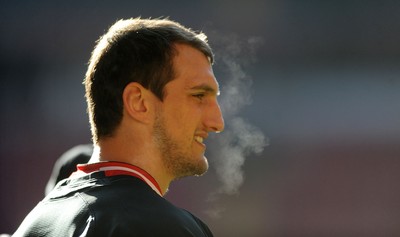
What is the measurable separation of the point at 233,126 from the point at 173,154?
3.97 meters

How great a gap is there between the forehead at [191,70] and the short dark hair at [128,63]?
1 cm

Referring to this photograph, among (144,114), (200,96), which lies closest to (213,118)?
(200,96)

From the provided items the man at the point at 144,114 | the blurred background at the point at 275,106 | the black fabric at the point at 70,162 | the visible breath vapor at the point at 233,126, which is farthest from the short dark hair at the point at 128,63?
the blurred background at the point at 275,106

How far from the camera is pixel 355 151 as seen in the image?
590 cm

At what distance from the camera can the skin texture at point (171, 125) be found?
59.6 inches

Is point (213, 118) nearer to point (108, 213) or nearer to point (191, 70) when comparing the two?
point (191, 70)

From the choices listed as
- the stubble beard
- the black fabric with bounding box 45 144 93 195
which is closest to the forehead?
the stubble beard

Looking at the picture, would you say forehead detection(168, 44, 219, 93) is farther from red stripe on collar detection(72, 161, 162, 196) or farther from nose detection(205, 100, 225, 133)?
red stripe on collar detection(72, 161, 162, 196)

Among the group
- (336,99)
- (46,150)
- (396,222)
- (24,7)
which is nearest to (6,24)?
(24,7)

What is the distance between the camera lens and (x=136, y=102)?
5.06 ft

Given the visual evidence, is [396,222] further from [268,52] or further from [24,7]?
[24,7]

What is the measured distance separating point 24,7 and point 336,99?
9.93 ft

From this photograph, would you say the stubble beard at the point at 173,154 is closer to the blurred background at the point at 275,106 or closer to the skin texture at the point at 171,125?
the skin texture at the point at 171,125

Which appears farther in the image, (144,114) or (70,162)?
(70,162)
